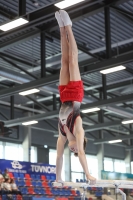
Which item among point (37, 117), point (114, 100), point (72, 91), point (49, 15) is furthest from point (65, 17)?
point (37, 117)

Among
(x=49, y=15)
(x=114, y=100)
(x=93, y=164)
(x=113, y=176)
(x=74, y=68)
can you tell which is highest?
(x=49, y=15)

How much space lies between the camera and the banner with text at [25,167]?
1924cm

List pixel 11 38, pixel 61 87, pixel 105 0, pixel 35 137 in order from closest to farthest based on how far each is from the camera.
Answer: pixel 61 87 → pixel 105 0 → pixel 11 38 → pixel 35 137

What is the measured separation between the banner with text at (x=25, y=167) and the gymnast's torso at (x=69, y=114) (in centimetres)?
1346

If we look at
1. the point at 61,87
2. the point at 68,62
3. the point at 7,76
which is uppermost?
the point at 7,76

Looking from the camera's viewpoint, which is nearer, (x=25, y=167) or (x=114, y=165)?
(x=25, y=167)

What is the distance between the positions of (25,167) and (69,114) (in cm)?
1475

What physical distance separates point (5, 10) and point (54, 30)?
2.24 meters

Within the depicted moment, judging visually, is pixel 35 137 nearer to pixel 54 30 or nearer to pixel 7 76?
pixel 7 76

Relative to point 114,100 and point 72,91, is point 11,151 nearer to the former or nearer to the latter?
point 114,100

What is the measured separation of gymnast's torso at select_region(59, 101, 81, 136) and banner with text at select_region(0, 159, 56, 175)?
1346cm

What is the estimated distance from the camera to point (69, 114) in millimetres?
6059

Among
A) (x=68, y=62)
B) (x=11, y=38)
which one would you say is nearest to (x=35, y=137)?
(x=11, y=38)

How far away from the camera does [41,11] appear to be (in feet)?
34.0
